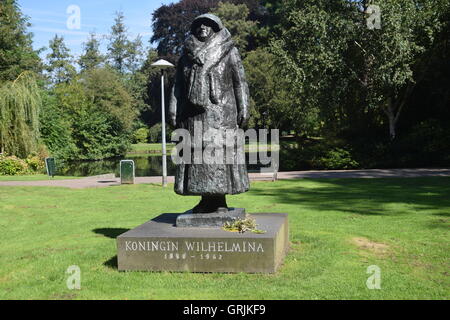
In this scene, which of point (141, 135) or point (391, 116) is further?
point (141, 135)

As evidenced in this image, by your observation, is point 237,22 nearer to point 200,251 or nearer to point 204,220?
A: point 204,220

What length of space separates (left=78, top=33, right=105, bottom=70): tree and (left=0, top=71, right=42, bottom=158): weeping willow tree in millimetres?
36668

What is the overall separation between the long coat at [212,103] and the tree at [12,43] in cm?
3110

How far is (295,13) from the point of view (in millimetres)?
23547

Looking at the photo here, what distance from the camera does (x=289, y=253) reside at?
7250mm

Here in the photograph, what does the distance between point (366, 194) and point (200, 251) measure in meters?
9.23

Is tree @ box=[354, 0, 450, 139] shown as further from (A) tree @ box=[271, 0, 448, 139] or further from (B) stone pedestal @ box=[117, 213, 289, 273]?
(B) stone pedestal @ box=[117, 213, 289, 273]

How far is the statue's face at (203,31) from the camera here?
6.94 metres

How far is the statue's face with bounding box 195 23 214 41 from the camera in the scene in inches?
273

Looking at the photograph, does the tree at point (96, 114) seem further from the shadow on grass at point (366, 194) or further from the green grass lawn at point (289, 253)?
the shadow on grass at point (366, 194)

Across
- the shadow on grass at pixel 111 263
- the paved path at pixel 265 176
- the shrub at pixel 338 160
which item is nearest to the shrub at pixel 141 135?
→ the paved path at pixel 265 176

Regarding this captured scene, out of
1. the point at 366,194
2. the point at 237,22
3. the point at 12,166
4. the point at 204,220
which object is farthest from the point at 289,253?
the point at 237,22

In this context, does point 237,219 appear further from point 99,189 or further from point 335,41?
point 335,41
